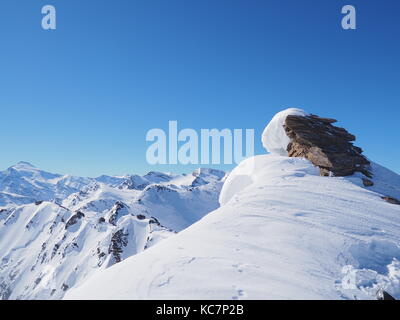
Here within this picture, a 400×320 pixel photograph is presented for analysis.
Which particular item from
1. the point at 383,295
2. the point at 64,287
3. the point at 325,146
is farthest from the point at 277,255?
the point at 64,287

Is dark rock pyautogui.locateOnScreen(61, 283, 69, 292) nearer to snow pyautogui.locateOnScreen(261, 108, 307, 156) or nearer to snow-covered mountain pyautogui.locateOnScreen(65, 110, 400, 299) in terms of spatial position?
snow pyautogui.locateOnScreen(261, 108, 307, 156)

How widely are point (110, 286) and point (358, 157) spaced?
1849 centimetres

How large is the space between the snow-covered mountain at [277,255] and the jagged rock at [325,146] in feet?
11.6

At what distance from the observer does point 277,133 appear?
22.9 meters

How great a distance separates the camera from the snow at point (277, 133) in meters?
22.4

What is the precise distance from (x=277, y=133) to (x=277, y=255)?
649 inches

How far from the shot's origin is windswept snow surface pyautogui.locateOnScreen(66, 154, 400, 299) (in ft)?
20.8

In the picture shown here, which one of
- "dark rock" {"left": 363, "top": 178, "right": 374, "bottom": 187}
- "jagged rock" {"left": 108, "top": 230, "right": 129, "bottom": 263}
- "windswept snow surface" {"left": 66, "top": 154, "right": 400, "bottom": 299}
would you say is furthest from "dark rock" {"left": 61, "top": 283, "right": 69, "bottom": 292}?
"dark rock" {"left": 363, "top": 178, "right": 374, "bottom": 187}

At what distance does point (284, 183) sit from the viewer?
14.3 meters

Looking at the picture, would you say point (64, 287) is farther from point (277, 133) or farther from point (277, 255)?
point (277, 255)

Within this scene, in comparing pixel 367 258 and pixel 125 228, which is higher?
pixel 367 258

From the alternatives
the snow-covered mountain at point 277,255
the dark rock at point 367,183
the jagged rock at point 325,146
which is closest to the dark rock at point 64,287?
the jagged rock at point 325,146
